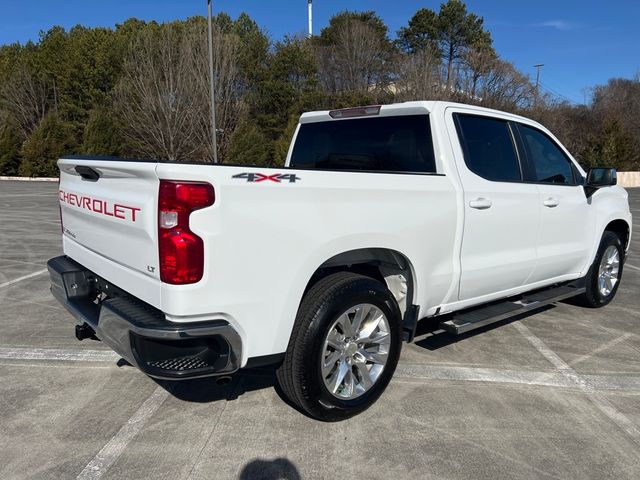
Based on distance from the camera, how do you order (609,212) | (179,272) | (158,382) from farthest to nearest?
(609,212) < (158,382) < (179,272)

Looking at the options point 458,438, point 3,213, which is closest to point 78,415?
point 458,438

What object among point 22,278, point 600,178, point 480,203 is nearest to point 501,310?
point 480,203

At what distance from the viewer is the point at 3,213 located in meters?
13.8

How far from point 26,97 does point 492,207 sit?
42.7 metres

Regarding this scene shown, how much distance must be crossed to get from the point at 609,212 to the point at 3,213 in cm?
1404

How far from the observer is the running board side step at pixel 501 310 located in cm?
387

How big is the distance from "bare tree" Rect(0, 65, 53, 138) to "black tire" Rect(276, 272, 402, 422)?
41.0 metres

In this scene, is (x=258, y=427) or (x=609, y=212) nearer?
(x=258, y=427)

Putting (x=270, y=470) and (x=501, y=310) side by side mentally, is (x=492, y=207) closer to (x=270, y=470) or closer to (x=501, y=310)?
(x=501, y=310)

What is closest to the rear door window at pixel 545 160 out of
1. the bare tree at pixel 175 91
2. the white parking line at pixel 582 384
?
the white parking line at pixel 582 384

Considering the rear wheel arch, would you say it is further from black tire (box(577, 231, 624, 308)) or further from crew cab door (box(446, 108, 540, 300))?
black tire (box(577, 231, 624, 308))

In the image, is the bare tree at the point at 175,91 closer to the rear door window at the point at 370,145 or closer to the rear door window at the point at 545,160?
the rear door window at the point at 370,145

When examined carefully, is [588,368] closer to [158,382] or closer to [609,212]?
[609,212]

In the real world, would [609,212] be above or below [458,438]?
above
